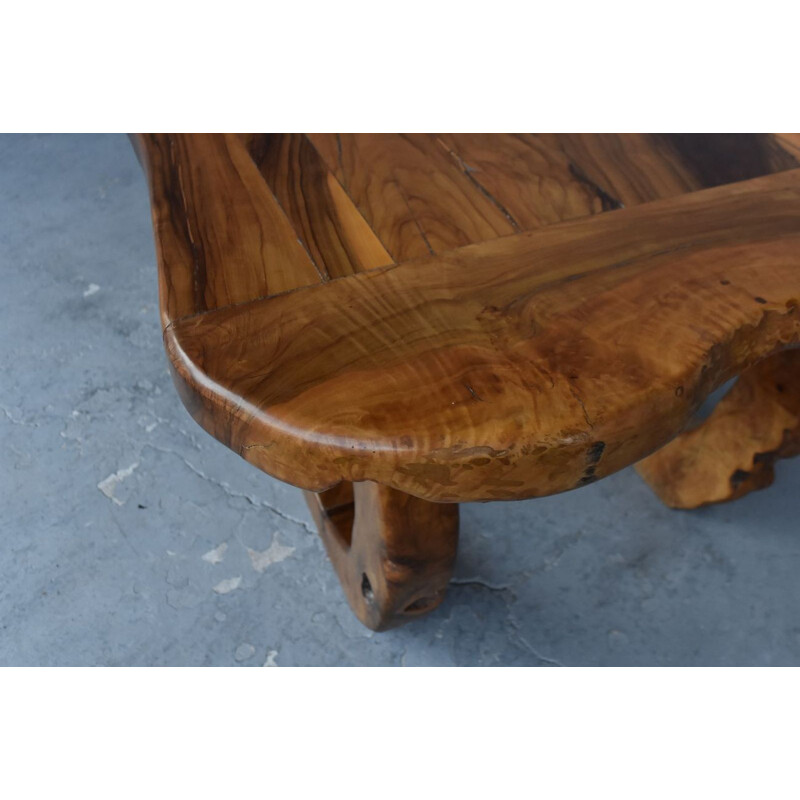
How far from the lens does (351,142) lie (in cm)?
109

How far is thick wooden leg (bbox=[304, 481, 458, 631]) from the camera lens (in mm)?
924

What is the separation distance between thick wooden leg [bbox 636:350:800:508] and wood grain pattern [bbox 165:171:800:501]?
356 mm

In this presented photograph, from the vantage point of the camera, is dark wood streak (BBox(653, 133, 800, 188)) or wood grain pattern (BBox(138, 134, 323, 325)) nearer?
wood grain pattern (BBox(138, 134, 323, 325))

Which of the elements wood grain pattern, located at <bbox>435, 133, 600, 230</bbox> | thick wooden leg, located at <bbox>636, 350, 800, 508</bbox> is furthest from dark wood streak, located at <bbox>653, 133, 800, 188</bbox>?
thick wooden leg, located at <bbox>636, 350, 800, 508</bbox>

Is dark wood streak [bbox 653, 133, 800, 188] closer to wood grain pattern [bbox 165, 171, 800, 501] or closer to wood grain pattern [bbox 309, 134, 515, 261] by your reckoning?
wood grain pattern [bbox 165, 171, 800, 501]

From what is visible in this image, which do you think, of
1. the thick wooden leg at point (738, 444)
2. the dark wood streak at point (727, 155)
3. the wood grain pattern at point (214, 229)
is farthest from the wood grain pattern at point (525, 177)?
the thick wooden leg at point (738, 444)

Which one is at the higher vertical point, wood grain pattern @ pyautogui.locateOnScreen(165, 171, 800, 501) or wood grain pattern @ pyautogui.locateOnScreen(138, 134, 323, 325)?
wood grain pattern @ pyautogui.locateOnScreen(165, 171, 800, 501)

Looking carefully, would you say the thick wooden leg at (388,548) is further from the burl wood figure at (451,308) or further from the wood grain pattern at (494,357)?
the wood grain pattern at (494,357)

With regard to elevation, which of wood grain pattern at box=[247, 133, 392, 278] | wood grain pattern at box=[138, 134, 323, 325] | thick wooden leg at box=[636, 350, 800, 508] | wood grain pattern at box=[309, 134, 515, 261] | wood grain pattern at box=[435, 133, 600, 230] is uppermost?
wood grain pattern at box=[435, 133, 600, 230]

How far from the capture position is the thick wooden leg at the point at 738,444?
3.82 feet

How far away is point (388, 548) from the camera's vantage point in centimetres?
95

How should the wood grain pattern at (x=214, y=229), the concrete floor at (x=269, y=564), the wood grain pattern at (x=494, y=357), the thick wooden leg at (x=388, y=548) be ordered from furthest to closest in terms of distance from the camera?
the concrete floor at (x=269, y=564) < the thick wooden leg at (x=388, y=548) < the wood grain pattern at (x=214, y=229) < the wood grain pattern at (x=494, y=357)

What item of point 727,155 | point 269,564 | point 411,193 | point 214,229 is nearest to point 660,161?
point 727,155

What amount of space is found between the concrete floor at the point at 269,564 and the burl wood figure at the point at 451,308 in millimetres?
113
